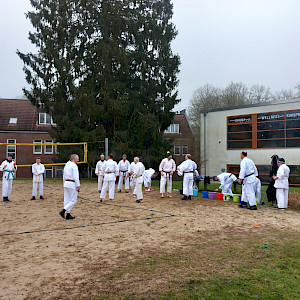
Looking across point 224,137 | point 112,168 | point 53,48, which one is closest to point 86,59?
point 53,48

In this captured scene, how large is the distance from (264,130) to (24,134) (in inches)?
1111

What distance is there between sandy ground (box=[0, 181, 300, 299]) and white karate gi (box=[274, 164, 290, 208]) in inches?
22.7

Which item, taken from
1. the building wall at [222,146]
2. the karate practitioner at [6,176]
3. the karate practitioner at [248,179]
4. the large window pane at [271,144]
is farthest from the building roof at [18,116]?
the karate practitioner at [248,179]

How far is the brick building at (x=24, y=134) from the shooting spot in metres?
40.9

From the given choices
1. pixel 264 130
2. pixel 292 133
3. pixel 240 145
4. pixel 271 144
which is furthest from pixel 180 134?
pixel 292 133

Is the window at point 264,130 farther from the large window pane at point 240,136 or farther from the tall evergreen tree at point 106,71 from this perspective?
the tall evergreen tree at point 106,71

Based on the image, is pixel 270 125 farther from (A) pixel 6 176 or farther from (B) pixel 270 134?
(A) pixel 6 176

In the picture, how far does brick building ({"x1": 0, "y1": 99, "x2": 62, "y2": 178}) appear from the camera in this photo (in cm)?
4094

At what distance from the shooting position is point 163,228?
364 inches

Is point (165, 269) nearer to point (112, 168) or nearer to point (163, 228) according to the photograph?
point (163, 228)

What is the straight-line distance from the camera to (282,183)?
43.0 ft

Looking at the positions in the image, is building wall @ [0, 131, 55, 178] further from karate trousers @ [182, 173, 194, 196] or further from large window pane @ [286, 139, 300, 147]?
karate trousers @ [182, 173, 194, 196]

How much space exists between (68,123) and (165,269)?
924 inches

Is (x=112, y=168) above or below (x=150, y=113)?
below
